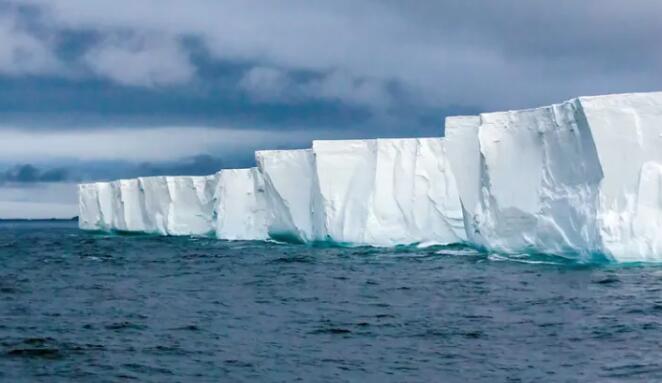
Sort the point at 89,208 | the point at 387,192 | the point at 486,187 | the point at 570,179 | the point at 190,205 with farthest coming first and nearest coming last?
the point at 89,208, the point at 190,205, the point at 387,192, the point at 486,187, the point at 570,179

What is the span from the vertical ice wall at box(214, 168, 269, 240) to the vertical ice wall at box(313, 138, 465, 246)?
688 centimetres

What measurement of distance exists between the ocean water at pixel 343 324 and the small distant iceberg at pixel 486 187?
805 mm

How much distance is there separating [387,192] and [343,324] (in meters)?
14.4

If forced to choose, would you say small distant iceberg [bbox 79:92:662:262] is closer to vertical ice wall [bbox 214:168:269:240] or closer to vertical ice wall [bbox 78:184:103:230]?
vertical ice wall [bbox 214:168:269:240]

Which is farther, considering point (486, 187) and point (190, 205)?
point (190, 205)

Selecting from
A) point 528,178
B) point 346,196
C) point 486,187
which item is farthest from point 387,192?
point 528,178

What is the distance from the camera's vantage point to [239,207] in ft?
116

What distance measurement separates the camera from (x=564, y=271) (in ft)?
56.4

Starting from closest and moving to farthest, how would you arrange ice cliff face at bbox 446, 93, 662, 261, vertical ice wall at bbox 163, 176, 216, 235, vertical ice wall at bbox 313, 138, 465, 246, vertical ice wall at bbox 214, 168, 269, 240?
ice cliff face at bbox 446, 93, 662, 261 → vertical ice wall at bbox 313, 138, 465, 246 → vertical ice wall at bbox 214, 168, 269, 240 → vertical ice wall at bbox 163, 176, 216, 235

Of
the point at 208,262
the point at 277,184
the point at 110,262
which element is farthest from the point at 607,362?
the point at 277,184

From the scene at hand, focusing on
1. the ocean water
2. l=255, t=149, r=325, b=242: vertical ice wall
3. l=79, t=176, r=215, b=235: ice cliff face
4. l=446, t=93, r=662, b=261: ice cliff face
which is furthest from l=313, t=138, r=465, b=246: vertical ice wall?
l=79, t=176, r=215, b=235: ice cliff face

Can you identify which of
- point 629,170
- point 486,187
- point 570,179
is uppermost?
point 629,170

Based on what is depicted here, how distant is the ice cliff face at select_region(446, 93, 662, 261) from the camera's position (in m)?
17.0

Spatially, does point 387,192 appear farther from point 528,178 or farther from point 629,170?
point 629,170
